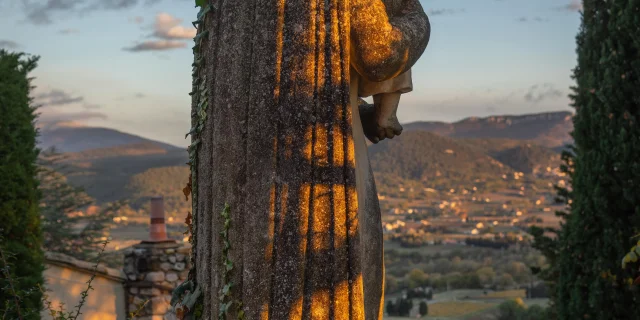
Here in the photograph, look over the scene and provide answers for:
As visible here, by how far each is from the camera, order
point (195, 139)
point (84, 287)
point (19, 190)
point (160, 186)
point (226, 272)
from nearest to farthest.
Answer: point (226, 272), point (195, 139), point (19, 190), point (84, 287), point (160, 186)

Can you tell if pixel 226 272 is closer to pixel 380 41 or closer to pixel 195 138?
pixel 195 138

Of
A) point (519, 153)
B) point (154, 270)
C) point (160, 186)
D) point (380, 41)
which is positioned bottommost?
point (154, 270)

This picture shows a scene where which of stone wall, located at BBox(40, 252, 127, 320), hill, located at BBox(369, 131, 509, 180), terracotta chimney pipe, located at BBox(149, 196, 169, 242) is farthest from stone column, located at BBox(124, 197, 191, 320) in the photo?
hill, located at BBox(369, 131, 509, 180)

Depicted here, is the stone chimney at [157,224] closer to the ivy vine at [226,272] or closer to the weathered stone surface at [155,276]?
the weathered stone surface at [155,276]

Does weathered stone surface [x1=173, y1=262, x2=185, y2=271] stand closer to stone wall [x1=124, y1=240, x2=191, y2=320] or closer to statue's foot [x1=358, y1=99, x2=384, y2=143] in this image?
stone wall [x1=124, y1=240, x2=191, y2=320]

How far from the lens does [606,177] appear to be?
9031 mm

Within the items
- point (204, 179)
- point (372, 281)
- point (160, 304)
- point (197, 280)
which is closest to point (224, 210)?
→ point (204, 179)

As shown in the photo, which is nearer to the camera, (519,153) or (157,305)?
(157,305)

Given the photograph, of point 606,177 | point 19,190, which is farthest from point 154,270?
point 606,177

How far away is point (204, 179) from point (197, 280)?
0.48m

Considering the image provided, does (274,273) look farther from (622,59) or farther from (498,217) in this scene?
(498,217)

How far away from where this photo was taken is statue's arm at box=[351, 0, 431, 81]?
3428mm

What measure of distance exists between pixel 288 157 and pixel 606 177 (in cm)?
663

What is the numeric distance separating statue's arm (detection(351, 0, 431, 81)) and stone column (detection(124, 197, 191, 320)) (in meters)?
9.74
